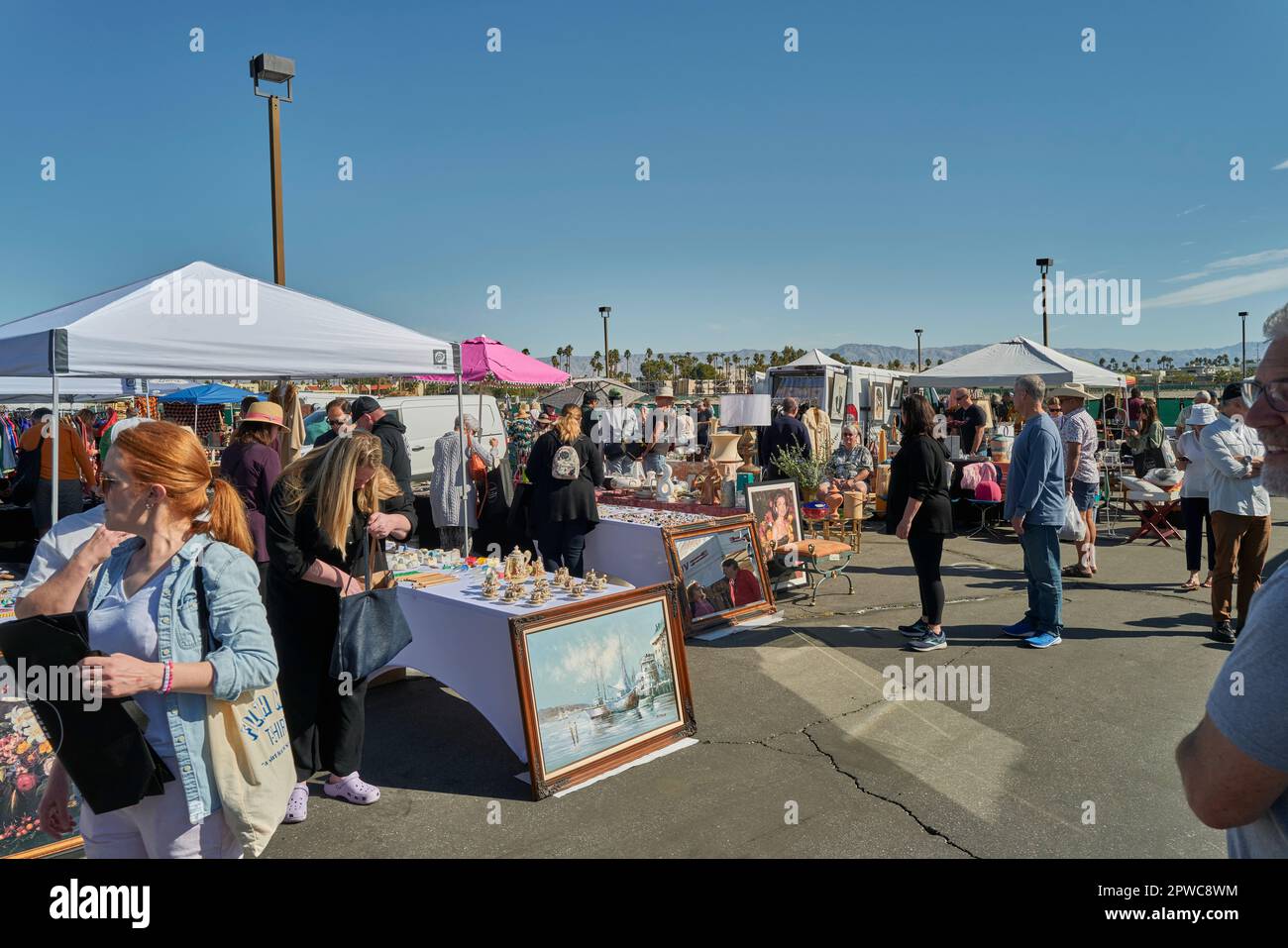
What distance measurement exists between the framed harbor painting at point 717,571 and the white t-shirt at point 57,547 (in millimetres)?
4061

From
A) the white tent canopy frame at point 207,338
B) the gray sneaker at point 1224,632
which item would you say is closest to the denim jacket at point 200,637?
the white tent canopy frame at point 207,338

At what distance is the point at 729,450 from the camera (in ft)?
28.1

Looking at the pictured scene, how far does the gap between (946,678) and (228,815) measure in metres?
4.43

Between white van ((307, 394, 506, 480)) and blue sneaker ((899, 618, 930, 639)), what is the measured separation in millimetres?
13683

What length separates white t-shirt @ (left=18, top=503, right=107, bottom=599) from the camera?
2686mm

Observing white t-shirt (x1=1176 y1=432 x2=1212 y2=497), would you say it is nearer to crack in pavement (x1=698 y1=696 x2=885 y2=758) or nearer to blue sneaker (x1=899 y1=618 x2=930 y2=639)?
blue sneaker (x1=899 y1=618 x2=930 y2=639)

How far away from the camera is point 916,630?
6094mm

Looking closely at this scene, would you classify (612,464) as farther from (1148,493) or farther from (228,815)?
(228,815)

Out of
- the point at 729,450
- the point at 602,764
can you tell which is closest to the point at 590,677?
the point at 602,764

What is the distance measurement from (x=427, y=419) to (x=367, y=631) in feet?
56.3

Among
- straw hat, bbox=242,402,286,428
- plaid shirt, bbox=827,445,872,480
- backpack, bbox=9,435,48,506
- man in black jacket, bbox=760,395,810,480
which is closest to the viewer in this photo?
straw hat, bbox=242,402,286,428

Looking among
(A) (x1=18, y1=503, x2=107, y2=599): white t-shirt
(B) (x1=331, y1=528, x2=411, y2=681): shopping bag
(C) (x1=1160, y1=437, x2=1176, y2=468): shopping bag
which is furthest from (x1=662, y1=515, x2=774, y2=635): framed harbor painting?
(C) (x1=1160, y1=437, x2=1176, y2=468): shopping bag

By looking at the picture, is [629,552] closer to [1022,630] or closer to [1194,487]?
[1022,630]

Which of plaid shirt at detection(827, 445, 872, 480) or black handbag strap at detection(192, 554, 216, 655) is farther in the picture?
plaid shirt at detection(827, 445, 872, 480)
